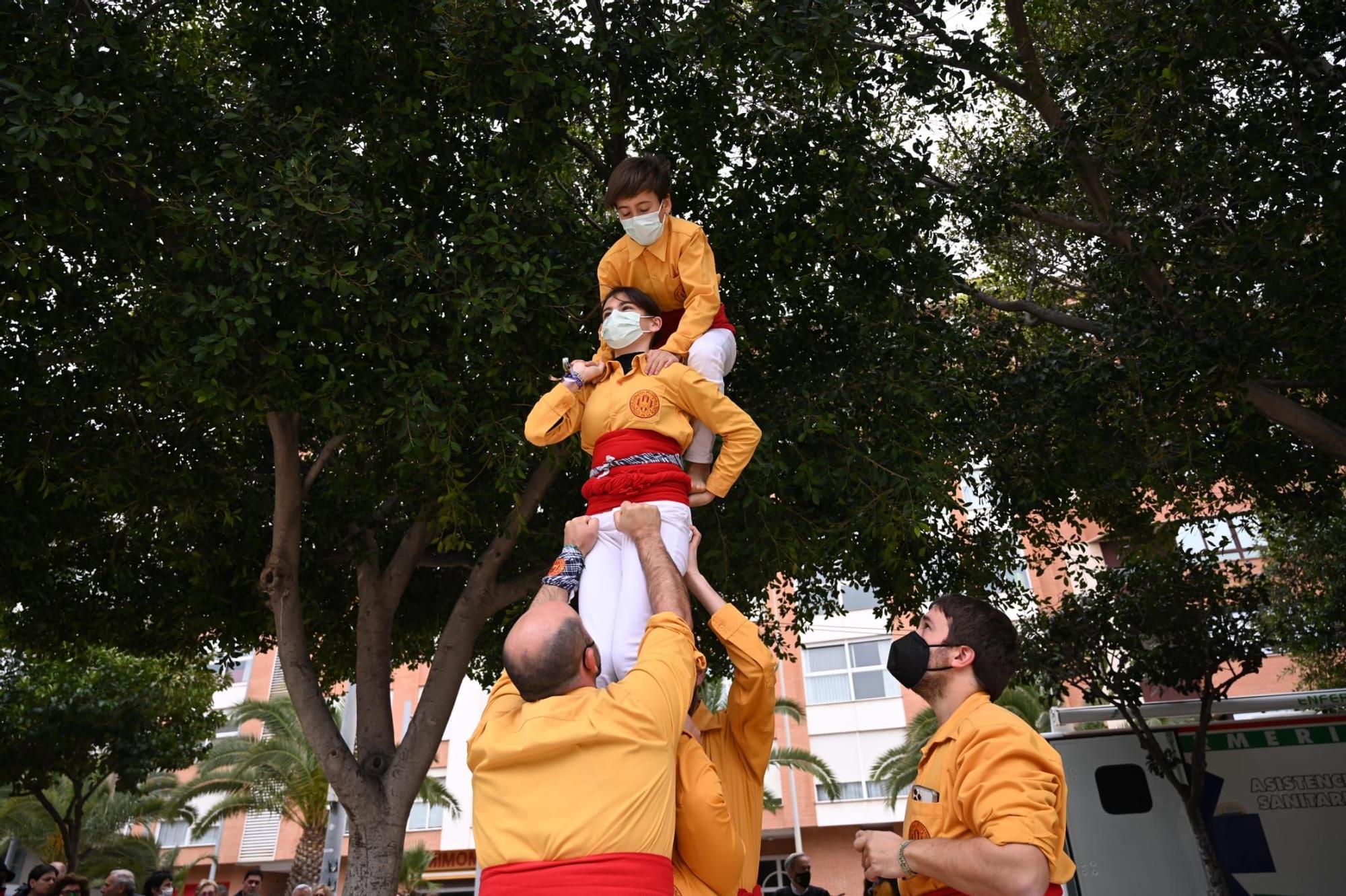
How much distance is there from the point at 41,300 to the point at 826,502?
25.2 ft

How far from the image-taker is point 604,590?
4000mm

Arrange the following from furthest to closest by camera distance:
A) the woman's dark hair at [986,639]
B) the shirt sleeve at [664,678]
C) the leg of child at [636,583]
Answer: the leg of child at [636,583]
the woman's dark hair at [986,639]
the shirt sleeve at [664,678]

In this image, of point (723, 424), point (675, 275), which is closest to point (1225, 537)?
point (675, 275)

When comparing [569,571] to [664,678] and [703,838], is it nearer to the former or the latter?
[664,678]

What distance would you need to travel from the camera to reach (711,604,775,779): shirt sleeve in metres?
3.56

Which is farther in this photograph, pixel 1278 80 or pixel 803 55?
pixel 1278 80

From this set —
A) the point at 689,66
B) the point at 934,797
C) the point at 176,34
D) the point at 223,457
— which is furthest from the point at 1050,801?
the point at 176,34

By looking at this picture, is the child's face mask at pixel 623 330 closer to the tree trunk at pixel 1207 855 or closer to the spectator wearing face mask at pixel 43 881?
the spectator wearing face mask at pixel 43 881

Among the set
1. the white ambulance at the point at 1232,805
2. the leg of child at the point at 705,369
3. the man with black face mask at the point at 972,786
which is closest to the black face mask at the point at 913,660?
the man with black face mask at the point at 972,786

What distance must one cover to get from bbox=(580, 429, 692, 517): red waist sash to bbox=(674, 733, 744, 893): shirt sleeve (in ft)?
4.14

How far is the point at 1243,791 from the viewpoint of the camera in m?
11.3

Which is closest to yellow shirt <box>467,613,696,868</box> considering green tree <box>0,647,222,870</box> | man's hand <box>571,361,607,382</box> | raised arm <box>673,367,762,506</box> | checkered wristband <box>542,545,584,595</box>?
checkered wristband <box>542,545,584,595</box>

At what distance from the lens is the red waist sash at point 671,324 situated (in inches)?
195

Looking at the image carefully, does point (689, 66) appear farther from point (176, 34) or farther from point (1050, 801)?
point (1050, 801)
